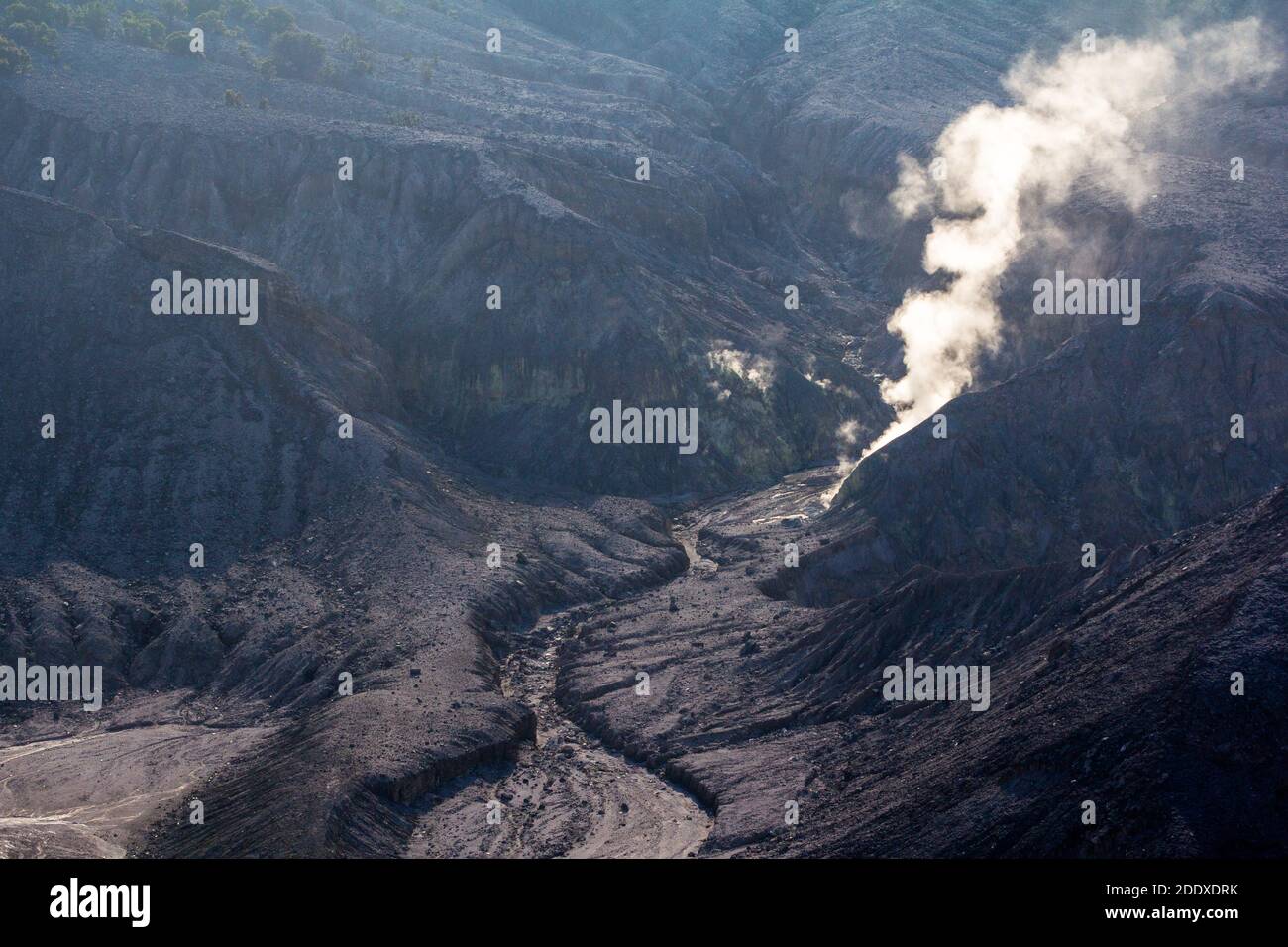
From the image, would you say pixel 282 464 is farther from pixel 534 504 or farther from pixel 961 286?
pixel 961 286

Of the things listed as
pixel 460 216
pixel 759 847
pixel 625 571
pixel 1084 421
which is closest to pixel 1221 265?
pixel 1084 421

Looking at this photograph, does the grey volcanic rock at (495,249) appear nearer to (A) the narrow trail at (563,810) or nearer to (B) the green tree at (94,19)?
(B) the green tree at (94,19)

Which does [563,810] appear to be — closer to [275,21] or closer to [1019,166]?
[1019,166]

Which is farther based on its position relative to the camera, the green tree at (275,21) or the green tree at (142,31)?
the green tree at (275,21)

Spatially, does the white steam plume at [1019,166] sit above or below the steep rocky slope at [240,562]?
above

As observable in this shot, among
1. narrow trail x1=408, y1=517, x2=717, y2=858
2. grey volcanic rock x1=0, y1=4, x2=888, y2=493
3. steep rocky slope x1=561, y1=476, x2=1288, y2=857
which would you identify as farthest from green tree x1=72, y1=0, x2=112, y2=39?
narrow trail x1=408, y1=517, x2=717, y2=858

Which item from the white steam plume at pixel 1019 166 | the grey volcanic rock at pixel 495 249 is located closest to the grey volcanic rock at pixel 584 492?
the grey volcanic rock at pixel 495 249
